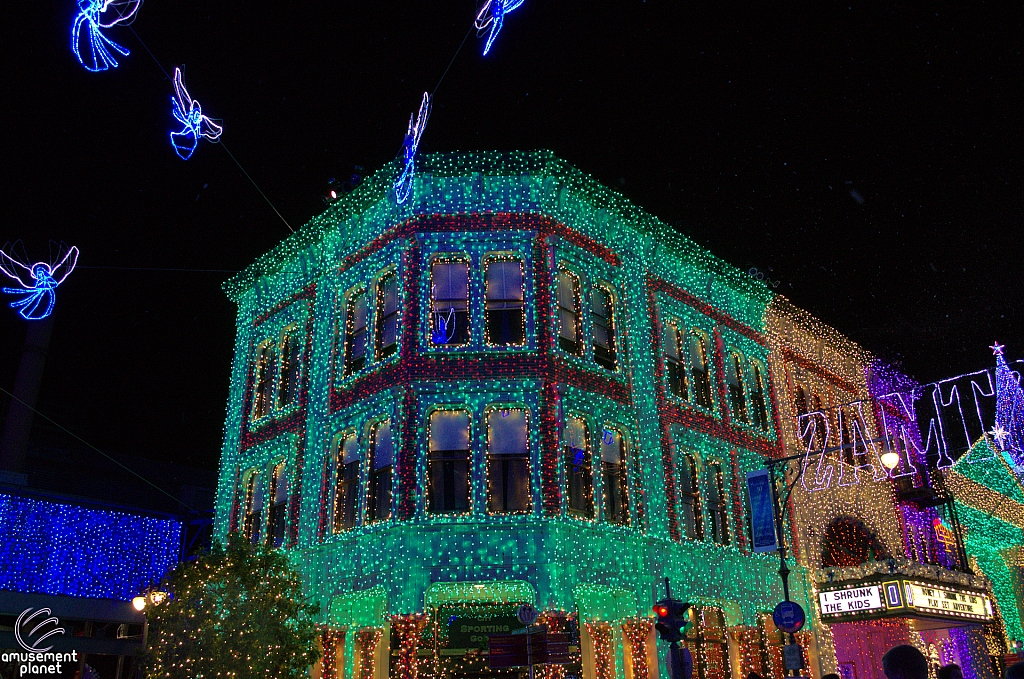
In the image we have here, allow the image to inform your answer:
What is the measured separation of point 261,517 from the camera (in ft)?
73.6

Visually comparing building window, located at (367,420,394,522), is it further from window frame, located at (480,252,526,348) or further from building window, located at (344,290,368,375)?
window frame, located at (480,252,526,348)

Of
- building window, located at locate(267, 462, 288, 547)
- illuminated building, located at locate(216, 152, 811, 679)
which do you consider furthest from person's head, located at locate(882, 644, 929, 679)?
building window, located at locate(267, 462, 288, 547)

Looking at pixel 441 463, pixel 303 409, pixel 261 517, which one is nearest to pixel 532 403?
pixel 441 463

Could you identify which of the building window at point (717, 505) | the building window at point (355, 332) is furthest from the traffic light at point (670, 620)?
the building window at point (355, 332)

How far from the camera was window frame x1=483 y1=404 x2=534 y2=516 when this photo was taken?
1733 centimetres

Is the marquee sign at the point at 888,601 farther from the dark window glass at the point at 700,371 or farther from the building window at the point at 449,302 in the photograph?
the building window at the point at 449,302

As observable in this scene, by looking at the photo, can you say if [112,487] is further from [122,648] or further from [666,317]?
[666,317]

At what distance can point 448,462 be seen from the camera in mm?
17969

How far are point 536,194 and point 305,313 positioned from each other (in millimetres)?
7746

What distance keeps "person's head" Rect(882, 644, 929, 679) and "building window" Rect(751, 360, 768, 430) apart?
20611 mm

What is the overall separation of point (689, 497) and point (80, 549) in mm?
20187

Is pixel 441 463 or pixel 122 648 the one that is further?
pixel 122 648

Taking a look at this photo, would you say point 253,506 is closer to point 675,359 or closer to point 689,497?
point 689,497

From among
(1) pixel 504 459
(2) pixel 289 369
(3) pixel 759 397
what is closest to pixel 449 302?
(1) pixel 504 459
